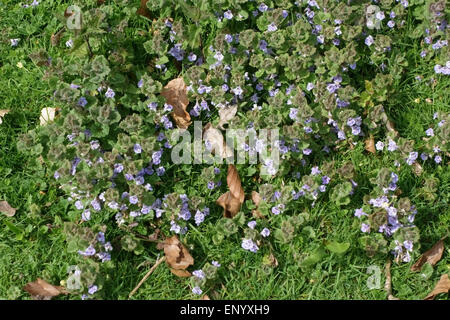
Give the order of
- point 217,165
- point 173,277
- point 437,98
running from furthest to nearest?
point 437,98
point 217,165
point 173,277

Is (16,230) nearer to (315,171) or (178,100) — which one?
(178,100)

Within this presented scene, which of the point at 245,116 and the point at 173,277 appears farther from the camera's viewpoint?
the point at 245,116

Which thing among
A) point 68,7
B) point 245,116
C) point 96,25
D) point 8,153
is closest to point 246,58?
point 245,116

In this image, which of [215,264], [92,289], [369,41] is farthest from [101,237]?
[369,41]

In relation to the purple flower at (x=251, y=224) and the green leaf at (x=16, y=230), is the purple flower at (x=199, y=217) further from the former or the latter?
the green leaf at (x=16, y=230)

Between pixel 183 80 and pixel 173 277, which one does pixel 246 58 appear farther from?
pixel 173 277

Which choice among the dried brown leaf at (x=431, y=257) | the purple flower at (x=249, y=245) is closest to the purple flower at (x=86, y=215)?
the purple flower at (x=249, y=245)
